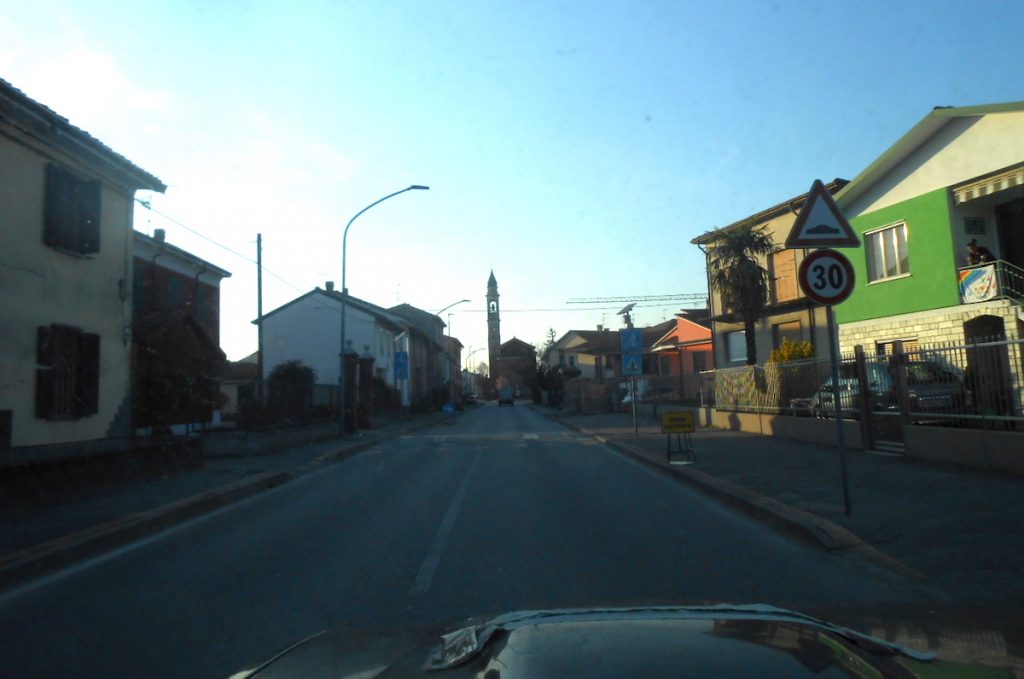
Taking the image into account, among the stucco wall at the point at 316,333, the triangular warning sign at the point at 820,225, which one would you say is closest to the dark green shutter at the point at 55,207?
the triangular warning sign at the point at 820,225

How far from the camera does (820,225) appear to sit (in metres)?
8.61

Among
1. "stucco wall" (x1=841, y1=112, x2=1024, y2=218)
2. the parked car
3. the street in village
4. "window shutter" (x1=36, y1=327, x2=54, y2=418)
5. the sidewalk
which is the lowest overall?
the street in village

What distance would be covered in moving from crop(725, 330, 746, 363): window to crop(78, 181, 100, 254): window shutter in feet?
103

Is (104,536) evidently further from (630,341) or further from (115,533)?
(630,341)

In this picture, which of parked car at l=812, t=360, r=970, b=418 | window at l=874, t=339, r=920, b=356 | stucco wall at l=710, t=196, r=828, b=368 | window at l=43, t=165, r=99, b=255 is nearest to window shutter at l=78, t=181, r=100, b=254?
window at l=43, t=165, r=99, b=255

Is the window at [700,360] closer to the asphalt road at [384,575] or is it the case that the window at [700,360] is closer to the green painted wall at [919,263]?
the green painted wall at [919,263]

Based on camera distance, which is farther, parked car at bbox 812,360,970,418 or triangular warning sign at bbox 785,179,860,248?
parked car at bbox 812,360,970,418

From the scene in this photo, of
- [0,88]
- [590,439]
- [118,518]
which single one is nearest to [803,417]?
[590,439]

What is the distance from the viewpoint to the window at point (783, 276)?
35.4 meters

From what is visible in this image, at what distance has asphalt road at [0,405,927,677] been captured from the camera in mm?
5309

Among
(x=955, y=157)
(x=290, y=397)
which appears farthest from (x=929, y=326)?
(x=290, y=397)

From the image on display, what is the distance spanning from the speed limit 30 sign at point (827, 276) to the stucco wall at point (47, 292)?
40.2 feet

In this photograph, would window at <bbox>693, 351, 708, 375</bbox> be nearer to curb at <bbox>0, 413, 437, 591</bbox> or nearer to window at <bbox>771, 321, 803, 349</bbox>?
window at <bbox>771, 321, 803, 349</bbox>

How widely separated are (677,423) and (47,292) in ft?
39.3
